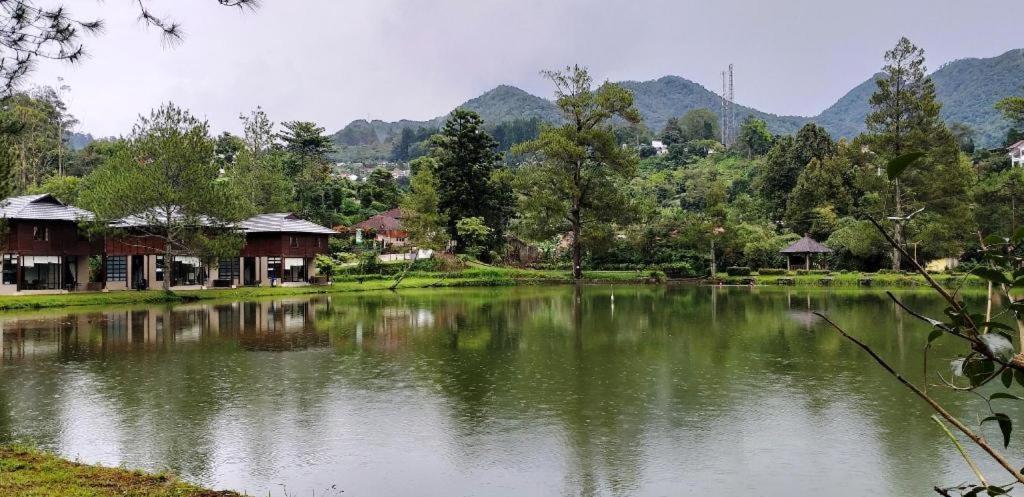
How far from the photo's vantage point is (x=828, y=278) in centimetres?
3862

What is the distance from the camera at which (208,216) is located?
32.9m

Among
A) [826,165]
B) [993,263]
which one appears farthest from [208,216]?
[826,165]

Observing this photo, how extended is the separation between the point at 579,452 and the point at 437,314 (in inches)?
680

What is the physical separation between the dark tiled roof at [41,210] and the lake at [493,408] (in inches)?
572

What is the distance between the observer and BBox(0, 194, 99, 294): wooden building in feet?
106

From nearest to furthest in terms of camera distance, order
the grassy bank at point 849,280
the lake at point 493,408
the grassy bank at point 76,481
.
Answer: the grassy bank at point 76,481
the lake at point 493,408
the grassy bank at point 849,280

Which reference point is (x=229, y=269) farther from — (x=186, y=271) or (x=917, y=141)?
(x=917, y=141)

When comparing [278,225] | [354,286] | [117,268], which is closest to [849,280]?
[354,286]

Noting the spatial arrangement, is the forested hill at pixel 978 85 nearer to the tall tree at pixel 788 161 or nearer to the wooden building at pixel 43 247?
the tall tree at pixel 788 161

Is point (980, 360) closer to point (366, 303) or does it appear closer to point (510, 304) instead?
point (510, 304)

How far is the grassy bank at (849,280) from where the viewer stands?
1408 inches

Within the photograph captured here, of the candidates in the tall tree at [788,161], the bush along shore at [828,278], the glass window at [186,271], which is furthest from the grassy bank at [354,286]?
the tall tree at [788,161]

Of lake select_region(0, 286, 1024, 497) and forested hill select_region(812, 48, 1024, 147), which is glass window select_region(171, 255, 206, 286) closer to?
lake select_region(0, 286, 1024, 497)

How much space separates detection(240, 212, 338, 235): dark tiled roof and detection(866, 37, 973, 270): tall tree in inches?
1332
